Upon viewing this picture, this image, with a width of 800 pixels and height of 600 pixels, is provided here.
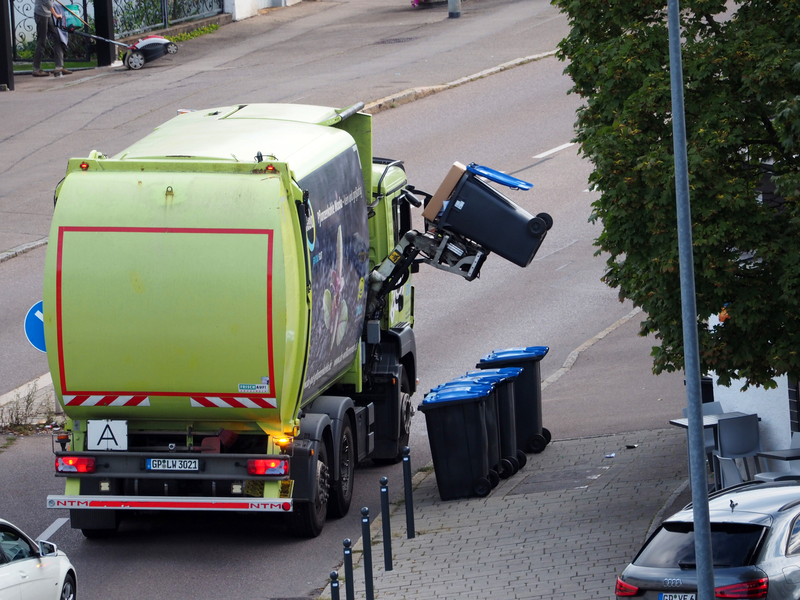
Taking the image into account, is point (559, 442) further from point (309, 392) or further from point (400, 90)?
point (400, 90)

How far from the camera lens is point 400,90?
102 feet

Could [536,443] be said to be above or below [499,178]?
below

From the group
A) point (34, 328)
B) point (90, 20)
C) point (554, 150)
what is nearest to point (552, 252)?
point (554, 150)

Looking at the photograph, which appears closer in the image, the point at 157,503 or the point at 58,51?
the point at 157,503

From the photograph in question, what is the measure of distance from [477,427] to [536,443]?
2169 mm

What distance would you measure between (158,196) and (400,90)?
2064 centimetres

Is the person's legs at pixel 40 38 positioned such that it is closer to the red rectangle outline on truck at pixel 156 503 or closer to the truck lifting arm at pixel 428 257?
the truck lifting arm at pixel 428 257

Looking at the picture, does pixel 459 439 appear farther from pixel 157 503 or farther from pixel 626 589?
pixel 626 589

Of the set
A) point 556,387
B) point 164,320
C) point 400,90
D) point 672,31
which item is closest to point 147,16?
point 400,90

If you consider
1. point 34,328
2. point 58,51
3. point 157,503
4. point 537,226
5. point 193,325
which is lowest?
point 157,503

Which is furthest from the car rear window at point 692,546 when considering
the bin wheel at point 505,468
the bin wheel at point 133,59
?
the bin wheel at point 133,59

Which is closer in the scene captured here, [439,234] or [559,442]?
[439,234]

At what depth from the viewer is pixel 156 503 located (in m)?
11.2

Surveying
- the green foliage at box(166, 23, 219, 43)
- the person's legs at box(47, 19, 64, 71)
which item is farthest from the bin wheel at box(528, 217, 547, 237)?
the green foliage at box(166, 23, 219, 43)
